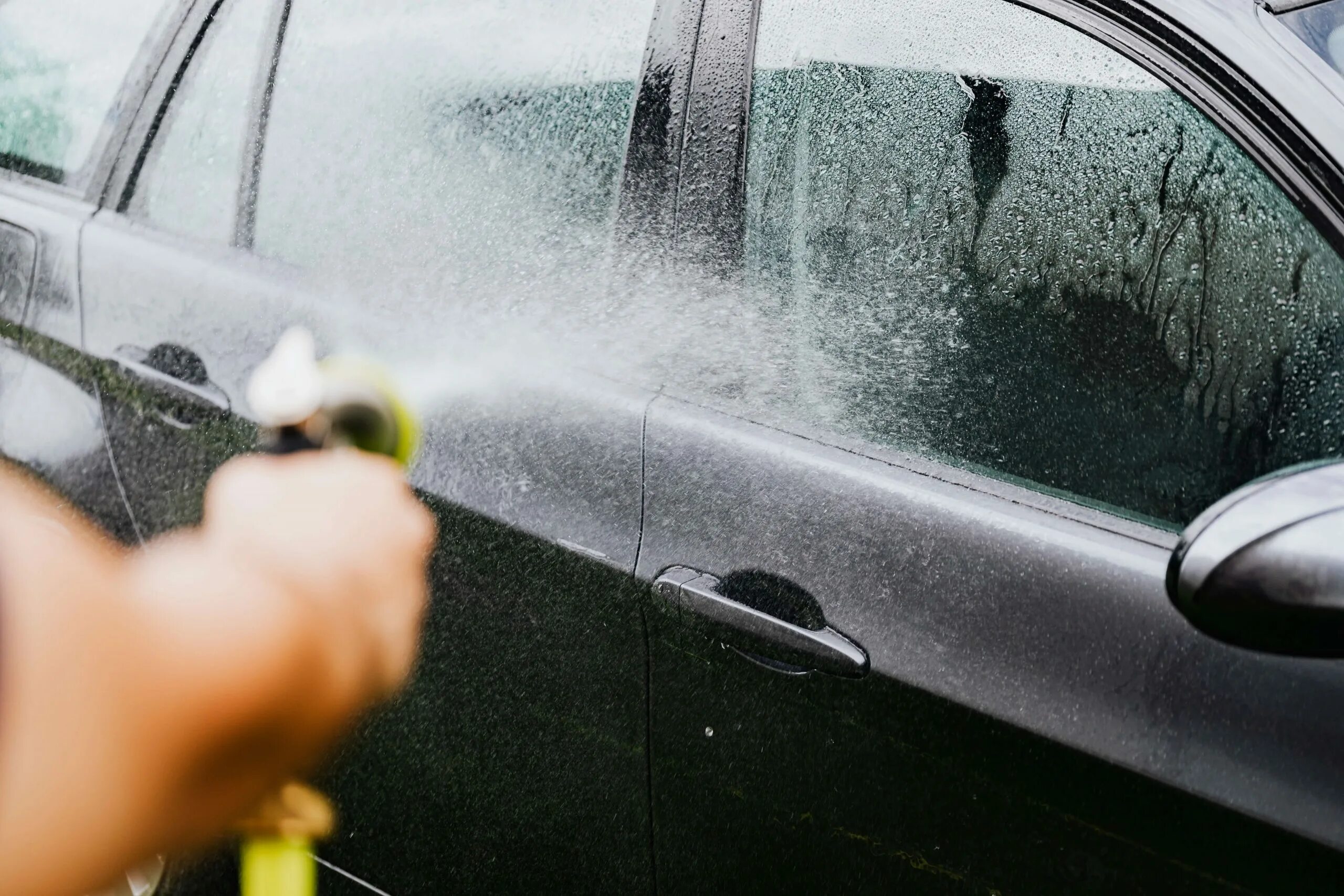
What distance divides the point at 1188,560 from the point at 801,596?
1.51 feet

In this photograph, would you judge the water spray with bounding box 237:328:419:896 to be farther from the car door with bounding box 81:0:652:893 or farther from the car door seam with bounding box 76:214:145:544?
the car door seam with bounding box 76:214:145:544

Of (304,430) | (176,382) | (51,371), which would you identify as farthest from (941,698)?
(51,371)

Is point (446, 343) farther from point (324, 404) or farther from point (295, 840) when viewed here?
point (295, 840)

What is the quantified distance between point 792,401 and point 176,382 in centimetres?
100

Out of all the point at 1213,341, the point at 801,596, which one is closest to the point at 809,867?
the point at 801,596

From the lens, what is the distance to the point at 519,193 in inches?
70.8

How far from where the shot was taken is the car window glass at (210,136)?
211 centimetres

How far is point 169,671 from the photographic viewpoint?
0.65m

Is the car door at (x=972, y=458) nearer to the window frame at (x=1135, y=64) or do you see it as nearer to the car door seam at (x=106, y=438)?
the window frame at (x=1135, y=64)

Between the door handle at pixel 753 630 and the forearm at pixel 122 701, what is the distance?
2.55 feet

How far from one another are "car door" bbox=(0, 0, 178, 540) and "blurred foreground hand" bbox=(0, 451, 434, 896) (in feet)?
4.41

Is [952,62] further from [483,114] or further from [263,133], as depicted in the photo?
[263,133]

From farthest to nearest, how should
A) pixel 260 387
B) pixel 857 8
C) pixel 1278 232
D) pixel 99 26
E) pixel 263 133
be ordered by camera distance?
1. pixel 99 26
2. pixel 263 133
3. pixel 260 387
4. pixel 857 8
5. pixel 1278 232

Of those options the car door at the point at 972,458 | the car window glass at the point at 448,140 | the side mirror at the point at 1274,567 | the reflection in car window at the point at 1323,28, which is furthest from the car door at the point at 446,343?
the reflection in car window at the point at 1323,28
